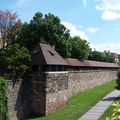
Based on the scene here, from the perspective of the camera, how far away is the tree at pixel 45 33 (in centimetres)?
3362

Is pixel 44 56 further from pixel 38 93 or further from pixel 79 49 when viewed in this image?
pixel 79 49

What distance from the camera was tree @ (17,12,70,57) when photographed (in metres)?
33.6

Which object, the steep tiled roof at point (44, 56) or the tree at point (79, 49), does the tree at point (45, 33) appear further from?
the tree at point (79, 49)

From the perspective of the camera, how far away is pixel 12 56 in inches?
858

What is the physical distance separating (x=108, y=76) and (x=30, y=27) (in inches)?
1187

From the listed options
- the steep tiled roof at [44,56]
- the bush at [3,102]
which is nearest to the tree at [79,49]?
the steep tiled roof at [44,56]

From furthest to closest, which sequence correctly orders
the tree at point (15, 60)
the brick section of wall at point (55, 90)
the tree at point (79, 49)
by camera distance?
the tree at point (79, 49) → the brick section of wall at point (55, 90) → the tree at point (15, 60)

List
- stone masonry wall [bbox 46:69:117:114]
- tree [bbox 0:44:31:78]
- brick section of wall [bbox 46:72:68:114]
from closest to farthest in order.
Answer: tree [bbox 0:44:31:78]
brick section of wall [bbox 46:72:68:114]
stone masonry wall [bbox 46:69:117:114]

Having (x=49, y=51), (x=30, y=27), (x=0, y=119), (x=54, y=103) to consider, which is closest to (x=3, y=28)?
(x=30, y=27)

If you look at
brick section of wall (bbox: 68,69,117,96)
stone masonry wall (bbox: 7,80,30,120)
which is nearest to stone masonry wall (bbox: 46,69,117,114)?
brick section of wall (bbox: 68,69,117,96)

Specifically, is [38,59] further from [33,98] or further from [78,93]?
[78,93]

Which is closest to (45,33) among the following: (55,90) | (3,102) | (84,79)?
(84,79)

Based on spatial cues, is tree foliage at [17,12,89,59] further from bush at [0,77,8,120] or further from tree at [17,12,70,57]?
bush at [0,77,8,120]

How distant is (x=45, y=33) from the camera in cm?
3406
